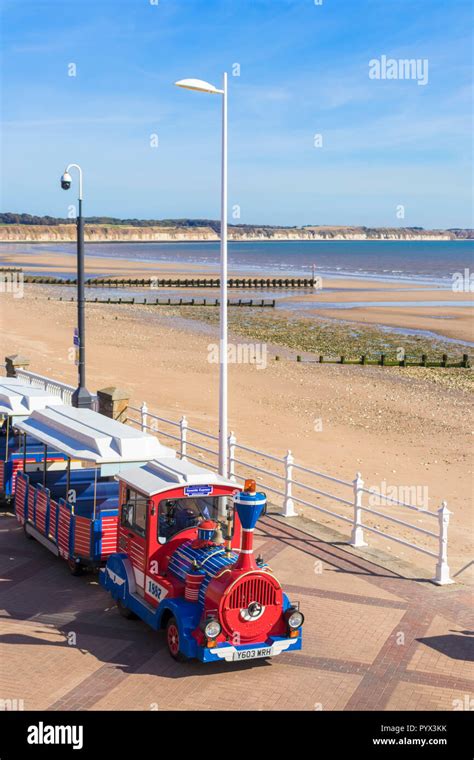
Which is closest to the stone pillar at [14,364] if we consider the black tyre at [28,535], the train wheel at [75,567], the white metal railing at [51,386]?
the white metal railing at [51,386]

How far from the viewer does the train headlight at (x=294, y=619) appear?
10523mm

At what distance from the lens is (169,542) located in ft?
37.4

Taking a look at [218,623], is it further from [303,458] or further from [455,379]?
[455,379]

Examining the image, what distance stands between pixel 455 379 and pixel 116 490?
1016 inches

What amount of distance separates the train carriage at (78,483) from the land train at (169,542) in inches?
0.7

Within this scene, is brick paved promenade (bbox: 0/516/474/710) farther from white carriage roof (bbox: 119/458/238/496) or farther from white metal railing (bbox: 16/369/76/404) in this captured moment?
white metal railing (bbox: 16/369/76/404)

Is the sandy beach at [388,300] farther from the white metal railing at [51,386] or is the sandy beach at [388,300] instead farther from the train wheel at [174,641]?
the train wheel at [174,641]

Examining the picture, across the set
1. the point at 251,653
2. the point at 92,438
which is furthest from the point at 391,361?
the point at 251,653

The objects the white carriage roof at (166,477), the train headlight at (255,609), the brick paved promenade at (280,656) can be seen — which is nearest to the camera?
the brick paved promenade at (280,656)

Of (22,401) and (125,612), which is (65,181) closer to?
(22,401)

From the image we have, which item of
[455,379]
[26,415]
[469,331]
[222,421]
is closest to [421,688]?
[222,421]

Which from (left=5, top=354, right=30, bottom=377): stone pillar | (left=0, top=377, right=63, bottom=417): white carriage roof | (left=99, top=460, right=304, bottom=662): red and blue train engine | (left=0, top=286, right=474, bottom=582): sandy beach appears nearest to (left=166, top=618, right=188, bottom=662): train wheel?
(left=99, top=460, right=304, bottom=662): red and blue train engine

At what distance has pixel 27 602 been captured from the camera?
1262 cm
